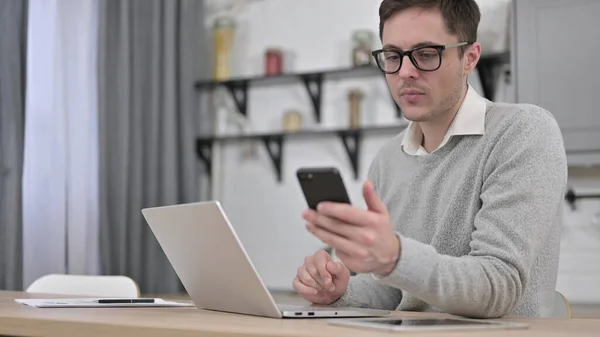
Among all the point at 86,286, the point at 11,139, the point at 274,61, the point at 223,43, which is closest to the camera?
the point at 86,286

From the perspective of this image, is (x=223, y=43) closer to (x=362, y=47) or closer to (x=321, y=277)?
(x=362, y=47)

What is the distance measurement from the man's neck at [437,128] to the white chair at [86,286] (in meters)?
0.98

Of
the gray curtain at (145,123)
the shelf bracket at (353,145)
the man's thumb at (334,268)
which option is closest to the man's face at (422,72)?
the man's thumb at (334,268)

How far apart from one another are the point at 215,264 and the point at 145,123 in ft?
7.90

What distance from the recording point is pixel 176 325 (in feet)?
3.41

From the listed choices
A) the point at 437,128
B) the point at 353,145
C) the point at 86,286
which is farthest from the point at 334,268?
the point at 353,145

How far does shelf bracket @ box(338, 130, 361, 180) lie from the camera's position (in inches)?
136

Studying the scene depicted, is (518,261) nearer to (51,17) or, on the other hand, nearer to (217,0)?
(51,17)

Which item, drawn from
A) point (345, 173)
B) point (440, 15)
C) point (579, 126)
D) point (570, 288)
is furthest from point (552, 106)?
point (440, 15)

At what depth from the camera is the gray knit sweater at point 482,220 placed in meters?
1.15

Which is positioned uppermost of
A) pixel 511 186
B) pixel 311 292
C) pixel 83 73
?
pixel 83 73

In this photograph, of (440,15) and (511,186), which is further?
(440,15)

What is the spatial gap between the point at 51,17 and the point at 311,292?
2048mm

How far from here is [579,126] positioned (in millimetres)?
2898
